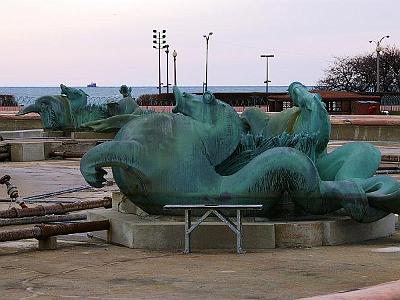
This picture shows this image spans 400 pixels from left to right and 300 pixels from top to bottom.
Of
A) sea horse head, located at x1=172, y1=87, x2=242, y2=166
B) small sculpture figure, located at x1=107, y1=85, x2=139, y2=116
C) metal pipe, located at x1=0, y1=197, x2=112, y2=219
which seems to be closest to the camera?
sea horse head, located at x1=172, y1=87, x2=242, y2=166

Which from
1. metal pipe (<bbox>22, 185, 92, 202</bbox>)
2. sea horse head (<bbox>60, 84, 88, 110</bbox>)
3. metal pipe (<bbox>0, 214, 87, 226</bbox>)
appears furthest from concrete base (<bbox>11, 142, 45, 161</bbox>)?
metal pipe (<bbox>0, 214, 87, 226</bbox>)

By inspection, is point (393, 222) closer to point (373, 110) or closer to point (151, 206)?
point (151, 206)

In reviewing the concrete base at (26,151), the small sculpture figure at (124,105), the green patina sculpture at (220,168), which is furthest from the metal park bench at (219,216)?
the small sculpture figure at (124,105)

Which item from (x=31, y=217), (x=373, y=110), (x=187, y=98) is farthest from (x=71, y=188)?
(x=373, y=110)

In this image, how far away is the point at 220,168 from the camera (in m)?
12.4

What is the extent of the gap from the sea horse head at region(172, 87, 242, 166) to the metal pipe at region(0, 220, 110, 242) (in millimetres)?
1382

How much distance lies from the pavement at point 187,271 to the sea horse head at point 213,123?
4.56 feet

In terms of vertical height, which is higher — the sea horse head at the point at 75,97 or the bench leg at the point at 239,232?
the sea horse head at the point at 75,97

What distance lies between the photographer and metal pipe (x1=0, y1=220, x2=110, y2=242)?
1130cm

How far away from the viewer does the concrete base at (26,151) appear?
2734 centimetres

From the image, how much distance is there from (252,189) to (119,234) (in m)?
1.47

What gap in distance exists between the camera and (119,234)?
39.4 feet

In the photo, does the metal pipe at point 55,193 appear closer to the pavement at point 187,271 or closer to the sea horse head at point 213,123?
the pavement at point 187,271

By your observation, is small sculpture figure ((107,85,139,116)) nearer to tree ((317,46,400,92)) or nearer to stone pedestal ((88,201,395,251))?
stone pedestal ((88,201,395,251))
